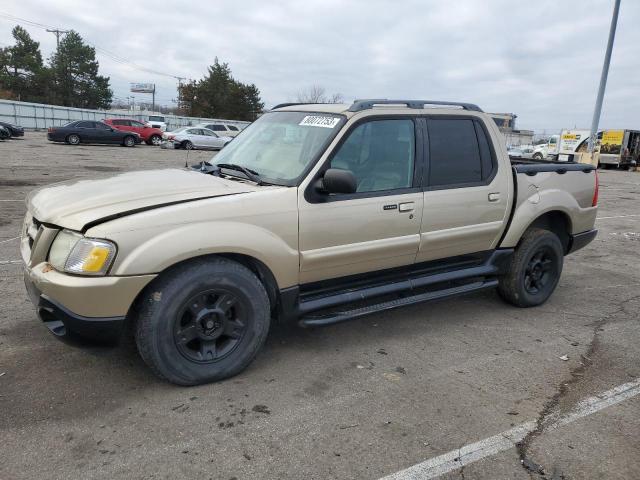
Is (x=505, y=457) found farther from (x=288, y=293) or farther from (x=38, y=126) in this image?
(x=38, y=126)

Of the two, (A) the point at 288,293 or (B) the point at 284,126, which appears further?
(B) the point at 284,126

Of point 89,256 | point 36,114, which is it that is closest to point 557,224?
point 89,256

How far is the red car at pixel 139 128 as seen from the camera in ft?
95.2

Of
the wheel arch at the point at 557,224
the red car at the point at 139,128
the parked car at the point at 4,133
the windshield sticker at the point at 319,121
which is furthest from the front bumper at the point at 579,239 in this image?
the parked car at the point at 4,133

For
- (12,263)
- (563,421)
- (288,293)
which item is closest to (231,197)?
(288,293)

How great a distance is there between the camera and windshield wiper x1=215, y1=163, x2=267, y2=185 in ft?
11.9

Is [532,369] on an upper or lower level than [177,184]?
lower

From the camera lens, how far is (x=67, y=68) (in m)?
60.0

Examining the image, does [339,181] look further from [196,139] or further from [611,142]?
[611,142]

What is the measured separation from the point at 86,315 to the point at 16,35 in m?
69.7

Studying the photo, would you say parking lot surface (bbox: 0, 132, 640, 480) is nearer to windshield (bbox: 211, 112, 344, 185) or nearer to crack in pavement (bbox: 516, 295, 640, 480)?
crack in pavement (bbox: 516, 295, 640, 480)

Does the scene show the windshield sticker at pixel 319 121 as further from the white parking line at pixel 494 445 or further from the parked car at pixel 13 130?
the parked car at pixel 13 130

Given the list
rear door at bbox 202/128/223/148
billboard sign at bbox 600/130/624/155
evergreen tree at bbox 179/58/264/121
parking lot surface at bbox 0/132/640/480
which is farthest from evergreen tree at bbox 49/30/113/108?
parking lot surface at bbox 0/132/640/480

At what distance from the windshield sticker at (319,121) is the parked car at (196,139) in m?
24.4
